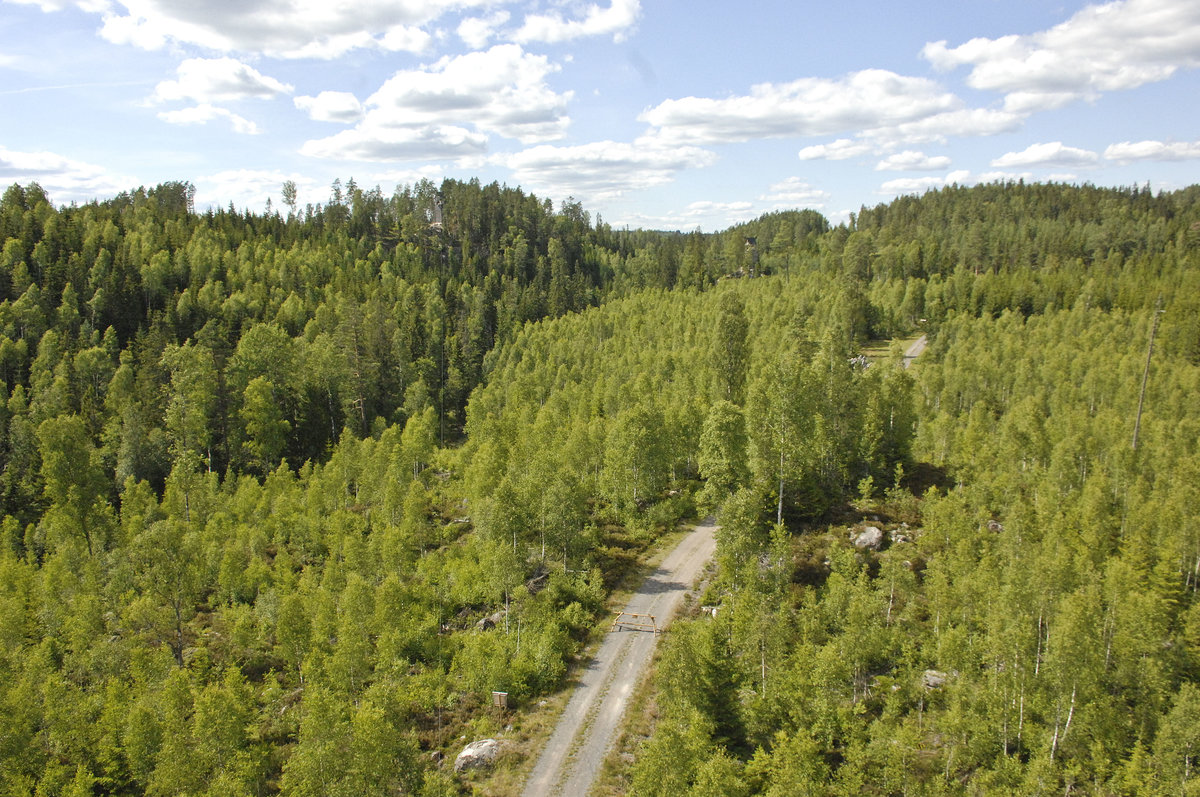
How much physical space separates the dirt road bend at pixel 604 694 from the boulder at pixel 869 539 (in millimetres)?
9170

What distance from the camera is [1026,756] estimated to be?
90.8ft

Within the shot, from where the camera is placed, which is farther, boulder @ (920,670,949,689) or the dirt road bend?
boulder @ (920,670,949,689)

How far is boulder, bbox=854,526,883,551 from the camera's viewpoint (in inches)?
1639

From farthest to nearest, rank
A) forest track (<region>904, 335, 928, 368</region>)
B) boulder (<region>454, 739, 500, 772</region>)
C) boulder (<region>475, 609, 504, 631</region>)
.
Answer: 1. forest track (<region>904, 335, 928, 368</region>)
2. boulder (<region>475, 609, 504, 631</region>)
3. boulder (<region>454, 739, 500, 772</region>)

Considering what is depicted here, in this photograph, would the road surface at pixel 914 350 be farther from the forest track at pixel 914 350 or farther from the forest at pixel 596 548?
the forest at pixel 596 548

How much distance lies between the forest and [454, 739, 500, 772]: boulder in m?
0.79

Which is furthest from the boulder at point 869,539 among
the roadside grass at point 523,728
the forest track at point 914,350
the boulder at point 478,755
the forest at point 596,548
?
the forest track at point 914,350

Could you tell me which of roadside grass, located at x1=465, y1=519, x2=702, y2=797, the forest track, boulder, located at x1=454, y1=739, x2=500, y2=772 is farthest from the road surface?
boulder, located at x1=454, y1=739, x2=500, y2=772

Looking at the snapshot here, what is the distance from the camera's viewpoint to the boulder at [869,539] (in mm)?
41625

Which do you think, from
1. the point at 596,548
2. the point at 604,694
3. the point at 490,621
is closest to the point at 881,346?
the point at 596,548

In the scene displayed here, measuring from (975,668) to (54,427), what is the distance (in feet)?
262

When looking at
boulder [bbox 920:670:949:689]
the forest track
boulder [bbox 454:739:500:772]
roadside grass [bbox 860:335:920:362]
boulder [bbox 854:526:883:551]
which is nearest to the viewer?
boulder [bbox 454:739:500:772]

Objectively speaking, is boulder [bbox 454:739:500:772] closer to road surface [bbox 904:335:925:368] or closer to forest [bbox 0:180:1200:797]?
forest [bbox 0:180:1200:797]

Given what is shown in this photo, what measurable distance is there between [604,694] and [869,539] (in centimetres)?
2043
